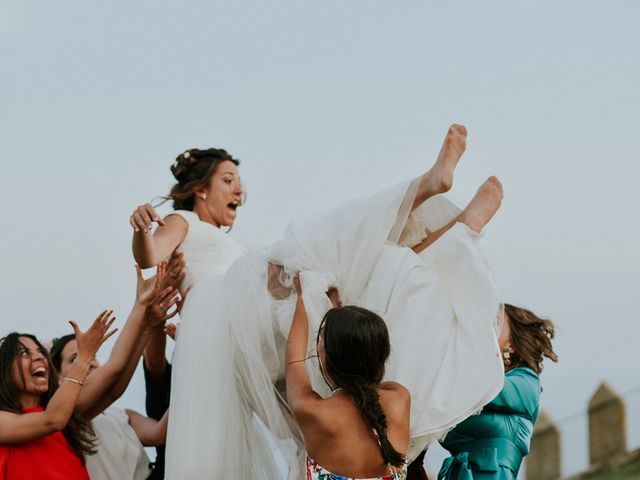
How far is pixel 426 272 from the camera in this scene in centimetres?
464

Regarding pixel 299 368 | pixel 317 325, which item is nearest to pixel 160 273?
pixel 317 325

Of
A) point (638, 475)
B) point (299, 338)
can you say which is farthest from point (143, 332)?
point (638, 475)

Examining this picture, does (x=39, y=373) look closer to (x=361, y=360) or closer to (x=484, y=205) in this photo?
(x=361, y=360)

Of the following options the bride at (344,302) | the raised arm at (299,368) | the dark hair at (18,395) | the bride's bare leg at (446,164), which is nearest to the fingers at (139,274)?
the bride at (344,302)

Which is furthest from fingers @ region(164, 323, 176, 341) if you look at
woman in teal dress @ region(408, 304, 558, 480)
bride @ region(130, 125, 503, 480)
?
woman in teal dress @ region(408, 304, 558, 480)

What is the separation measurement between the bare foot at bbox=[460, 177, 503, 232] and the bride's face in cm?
190

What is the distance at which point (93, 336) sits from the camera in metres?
5.25

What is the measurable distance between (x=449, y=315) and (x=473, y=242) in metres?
0.34

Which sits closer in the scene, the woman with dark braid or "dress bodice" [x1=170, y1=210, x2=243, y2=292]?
the woman with dark braid

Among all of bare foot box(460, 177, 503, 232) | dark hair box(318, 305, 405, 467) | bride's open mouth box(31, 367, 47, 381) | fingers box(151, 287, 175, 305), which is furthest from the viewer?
fingers box(151, 287, 175, 305)

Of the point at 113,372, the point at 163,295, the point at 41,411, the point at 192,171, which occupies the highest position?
the point at 192,171

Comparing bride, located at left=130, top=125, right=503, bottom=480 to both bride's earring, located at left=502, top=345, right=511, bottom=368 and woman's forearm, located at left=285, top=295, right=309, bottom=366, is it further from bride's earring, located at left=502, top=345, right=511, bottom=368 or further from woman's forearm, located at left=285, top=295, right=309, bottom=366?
bride's earring, located at left=502, top=345, right=511, bottom=368

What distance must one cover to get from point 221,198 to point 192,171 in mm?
249

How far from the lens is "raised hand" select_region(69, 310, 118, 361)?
5.24 m
